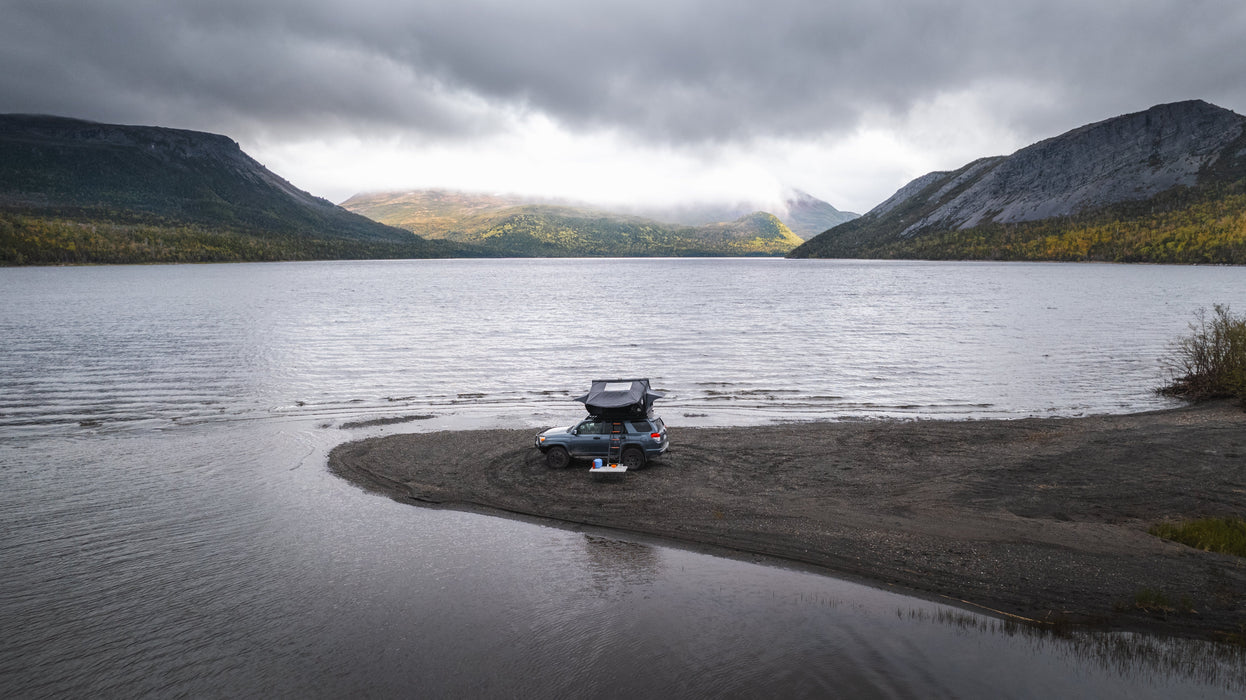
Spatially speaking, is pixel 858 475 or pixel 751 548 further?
pixel 858 475

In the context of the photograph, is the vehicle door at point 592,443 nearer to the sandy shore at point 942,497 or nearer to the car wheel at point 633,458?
the car wheel at point 633,458

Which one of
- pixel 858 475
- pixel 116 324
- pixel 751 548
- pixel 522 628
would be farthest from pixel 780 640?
pixel 116 324

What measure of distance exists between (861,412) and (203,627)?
28.3 metres

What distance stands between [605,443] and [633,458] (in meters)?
1.13

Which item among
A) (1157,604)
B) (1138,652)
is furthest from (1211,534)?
(1138,652)

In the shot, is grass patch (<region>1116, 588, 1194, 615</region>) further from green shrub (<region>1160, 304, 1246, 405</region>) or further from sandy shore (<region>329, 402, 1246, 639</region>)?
green shrub (<region>1160, 304, 1246, 405</region>)

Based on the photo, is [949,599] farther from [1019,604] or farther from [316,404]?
[316,404]

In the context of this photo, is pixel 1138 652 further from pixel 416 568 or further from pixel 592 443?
pixel 592 443

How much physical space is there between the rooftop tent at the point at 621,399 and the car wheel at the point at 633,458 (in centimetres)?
133

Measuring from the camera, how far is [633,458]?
23.4 metres

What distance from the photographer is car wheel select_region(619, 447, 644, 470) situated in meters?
23.2

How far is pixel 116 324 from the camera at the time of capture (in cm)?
7131

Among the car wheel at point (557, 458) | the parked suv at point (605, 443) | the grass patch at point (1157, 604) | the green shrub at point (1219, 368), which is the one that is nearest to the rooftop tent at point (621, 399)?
the parked suv at point (605, 443)

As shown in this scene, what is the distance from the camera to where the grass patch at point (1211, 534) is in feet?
49.2
